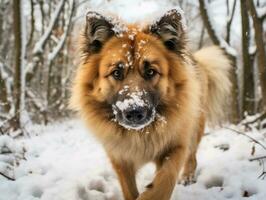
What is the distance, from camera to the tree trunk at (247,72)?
385 inches

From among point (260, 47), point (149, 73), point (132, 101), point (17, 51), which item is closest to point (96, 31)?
point (149, 73)

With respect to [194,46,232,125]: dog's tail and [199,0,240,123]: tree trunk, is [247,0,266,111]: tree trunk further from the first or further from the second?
[199,0,240,123]: tree trunk

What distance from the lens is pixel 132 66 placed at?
190 inches

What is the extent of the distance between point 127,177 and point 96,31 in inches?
67.9

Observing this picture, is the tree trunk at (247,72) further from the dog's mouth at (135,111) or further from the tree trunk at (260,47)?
the dog's mouth at (135,111)

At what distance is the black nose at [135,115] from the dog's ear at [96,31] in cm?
119

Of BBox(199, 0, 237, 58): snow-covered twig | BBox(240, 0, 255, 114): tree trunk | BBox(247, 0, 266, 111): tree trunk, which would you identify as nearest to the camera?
BBox(247, 0, 266, 111): tree trunk

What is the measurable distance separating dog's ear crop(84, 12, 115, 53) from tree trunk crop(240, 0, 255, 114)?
518 cm

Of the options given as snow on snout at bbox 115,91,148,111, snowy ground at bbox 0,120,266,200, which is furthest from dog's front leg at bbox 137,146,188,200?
snow on snout at bbox 115,91,148,111

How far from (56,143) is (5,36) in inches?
943

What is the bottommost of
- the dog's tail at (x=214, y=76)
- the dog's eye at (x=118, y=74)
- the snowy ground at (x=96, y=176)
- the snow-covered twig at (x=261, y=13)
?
the snowy ground at (x=96, y=176)

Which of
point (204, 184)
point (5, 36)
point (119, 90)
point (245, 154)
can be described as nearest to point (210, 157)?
point (245, 154)

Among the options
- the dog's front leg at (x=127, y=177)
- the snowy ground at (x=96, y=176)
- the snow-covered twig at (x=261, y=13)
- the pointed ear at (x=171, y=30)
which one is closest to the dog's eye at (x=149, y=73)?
the pointed ear at (x=171, y=30)

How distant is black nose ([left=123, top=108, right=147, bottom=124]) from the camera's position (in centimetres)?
436
